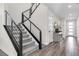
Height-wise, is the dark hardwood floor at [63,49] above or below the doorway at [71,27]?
below

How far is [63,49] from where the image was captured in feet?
5.13

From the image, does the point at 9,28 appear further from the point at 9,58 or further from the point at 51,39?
the point at 51,39

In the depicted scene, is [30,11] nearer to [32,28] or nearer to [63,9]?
[32,28]

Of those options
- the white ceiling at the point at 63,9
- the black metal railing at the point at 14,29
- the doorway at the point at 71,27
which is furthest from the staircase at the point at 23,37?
the doorway at the point at 71,27

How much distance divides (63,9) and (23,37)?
0.80 meters

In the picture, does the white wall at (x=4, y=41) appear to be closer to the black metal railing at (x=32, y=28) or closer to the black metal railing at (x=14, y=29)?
the black metal railing at (x=14, y=29)

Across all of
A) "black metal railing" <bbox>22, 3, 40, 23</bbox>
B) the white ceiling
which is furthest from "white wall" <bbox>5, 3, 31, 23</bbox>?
the white ceiling

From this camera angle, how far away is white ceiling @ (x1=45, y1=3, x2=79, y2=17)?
1.50m

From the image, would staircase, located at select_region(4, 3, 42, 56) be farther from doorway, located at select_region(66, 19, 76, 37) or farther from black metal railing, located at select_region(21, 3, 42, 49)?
doorway, located at select_region(66, 19, 76, 37)

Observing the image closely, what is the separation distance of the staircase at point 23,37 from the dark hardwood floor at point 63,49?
12 cm

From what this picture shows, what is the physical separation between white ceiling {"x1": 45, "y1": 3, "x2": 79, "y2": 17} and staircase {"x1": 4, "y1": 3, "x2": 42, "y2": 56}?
0.36 metres

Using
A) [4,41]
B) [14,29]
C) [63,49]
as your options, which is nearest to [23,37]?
[14,29]

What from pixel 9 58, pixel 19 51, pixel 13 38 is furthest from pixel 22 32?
pixel 9 58

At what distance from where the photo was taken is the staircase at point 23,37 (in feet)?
4.92
